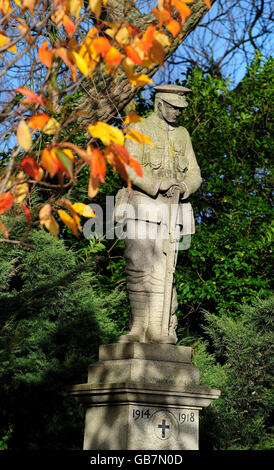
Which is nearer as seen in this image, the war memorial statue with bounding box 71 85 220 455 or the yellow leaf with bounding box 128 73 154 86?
the yellow leaf with bounding box 128 73 154 86

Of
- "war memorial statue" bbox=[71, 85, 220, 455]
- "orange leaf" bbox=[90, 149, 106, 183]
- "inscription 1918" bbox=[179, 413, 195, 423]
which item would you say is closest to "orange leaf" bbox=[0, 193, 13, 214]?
"orange leaf" bbox=[90, 149, 106, 183]

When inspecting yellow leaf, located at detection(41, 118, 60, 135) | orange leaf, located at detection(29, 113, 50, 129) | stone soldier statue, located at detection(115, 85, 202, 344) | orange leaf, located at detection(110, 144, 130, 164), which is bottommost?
orange leaf, located at detection(110, 144, 130, 164)

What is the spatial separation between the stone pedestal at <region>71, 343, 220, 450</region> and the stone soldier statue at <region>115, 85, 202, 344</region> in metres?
0.21

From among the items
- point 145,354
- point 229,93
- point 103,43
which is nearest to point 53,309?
point 145,354

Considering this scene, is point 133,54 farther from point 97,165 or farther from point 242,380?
point 242,380

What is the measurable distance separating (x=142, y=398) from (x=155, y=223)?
59.6 inches

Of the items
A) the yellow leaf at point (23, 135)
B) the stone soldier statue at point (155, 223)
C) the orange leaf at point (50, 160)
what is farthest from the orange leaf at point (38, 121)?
the stone soldier statue at point (155, 223)

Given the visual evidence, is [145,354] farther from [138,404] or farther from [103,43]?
[103,43]

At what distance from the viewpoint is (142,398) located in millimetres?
5727

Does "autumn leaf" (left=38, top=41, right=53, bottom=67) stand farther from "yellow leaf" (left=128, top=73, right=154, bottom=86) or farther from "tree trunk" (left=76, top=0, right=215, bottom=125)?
"tree trunk" (left=76, top=0, right=215, bottom=125)

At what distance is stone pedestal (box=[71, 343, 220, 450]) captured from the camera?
573cm

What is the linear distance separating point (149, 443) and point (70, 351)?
3015 mm

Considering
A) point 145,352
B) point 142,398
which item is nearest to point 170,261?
point 145,352

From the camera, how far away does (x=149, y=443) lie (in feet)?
18.9
